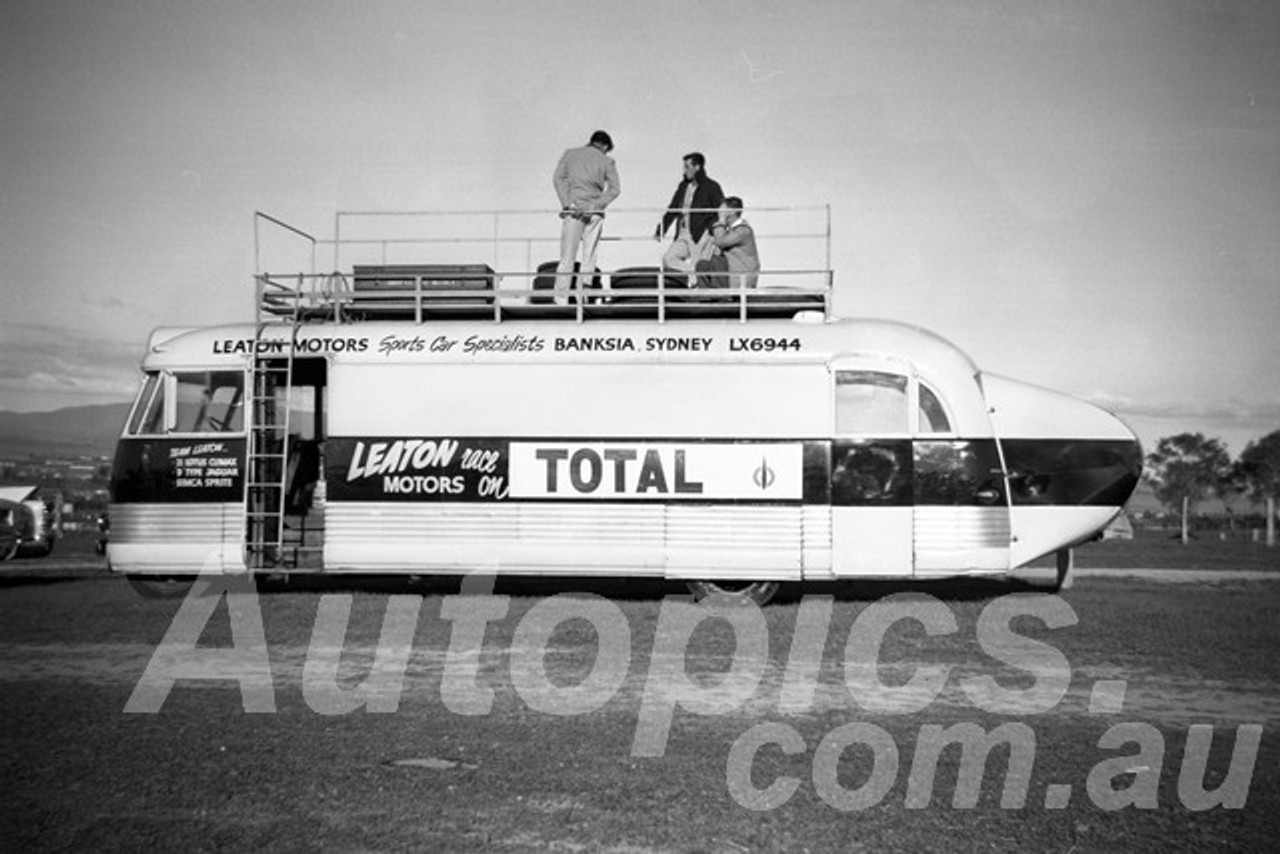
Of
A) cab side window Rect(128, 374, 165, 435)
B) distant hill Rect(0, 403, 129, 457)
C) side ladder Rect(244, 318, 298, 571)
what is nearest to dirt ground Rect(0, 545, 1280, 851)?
side ladder Rect(244, 318, 298, 571)

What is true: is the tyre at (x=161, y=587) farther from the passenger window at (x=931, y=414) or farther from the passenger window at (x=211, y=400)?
the passenger window at (x=931, y=414)

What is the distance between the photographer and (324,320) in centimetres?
1356

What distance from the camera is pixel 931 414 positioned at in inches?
483

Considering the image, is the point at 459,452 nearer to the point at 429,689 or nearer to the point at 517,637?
the point at 517,637

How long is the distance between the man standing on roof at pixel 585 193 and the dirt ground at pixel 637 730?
4563 mm

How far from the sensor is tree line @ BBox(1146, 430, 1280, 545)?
6375cm

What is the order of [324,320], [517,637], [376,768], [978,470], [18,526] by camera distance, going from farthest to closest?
[18,526] < [324,320] < [978,470] < [517,637] < [376,768]

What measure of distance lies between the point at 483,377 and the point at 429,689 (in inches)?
185

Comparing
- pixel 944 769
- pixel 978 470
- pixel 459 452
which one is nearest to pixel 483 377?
pixel 459 452

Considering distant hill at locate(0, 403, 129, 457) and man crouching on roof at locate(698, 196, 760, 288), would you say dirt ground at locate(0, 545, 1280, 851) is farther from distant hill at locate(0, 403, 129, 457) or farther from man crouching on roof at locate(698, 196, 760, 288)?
distant hill at locate(0, 403, 129, 457)

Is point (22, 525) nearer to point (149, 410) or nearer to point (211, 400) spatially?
point (149, 410)

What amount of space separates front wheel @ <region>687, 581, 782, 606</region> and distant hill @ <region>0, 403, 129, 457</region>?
50.4 metres

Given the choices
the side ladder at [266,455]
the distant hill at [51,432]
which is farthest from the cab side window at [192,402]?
the distant hill at [51,432]

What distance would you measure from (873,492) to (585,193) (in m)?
5.33
